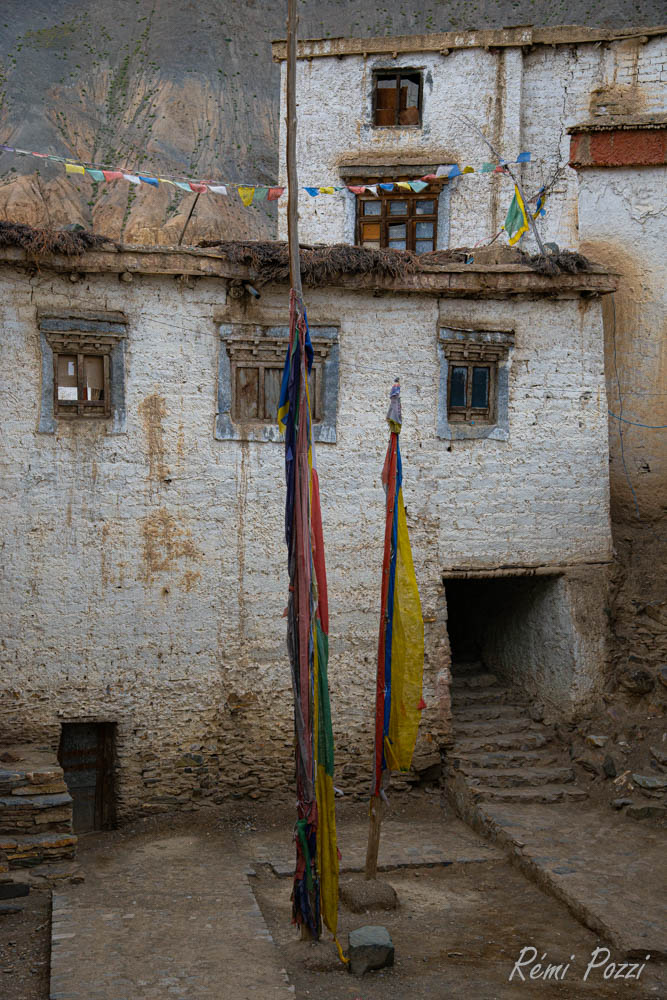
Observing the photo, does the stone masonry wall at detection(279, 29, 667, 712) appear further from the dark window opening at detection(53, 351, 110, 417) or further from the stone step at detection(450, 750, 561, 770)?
the stone step at detection(450, 750, 561, 770)

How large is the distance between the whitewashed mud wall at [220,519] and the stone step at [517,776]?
726mm

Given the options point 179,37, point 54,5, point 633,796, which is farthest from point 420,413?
point 54,5

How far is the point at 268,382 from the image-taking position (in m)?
10.9

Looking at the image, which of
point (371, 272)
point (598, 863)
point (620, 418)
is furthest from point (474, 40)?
point (598, 863)

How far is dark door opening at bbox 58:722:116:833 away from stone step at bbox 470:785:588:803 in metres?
4.01

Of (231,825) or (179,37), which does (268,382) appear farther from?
(179,37)

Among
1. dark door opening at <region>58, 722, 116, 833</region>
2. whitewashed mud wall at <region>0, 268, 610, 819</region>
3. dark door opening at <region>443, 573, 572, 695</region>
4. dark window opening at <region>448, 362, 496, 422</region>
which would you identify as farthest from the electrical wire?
dark door opening at <region>58, 722, 116, 833</region>

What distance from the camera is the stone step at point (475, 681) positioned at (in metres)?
12.6

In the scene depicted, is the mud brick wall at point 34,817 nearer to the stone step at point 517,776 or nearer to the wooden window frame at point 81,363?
the wooden window frame at point 81,363

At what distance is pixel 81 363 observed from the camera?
1035 centimetres

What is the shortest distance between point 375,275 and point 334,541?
3.07 meters

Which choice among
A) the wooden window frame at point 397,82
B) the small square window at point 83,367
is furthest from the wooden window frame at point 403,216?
the small square window at point 83,367

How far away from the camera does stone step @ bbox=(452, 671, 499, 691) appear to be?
12.6m

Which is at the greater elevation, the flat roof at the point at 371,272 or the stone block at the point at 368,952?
the flat roof at the point at 371,272
